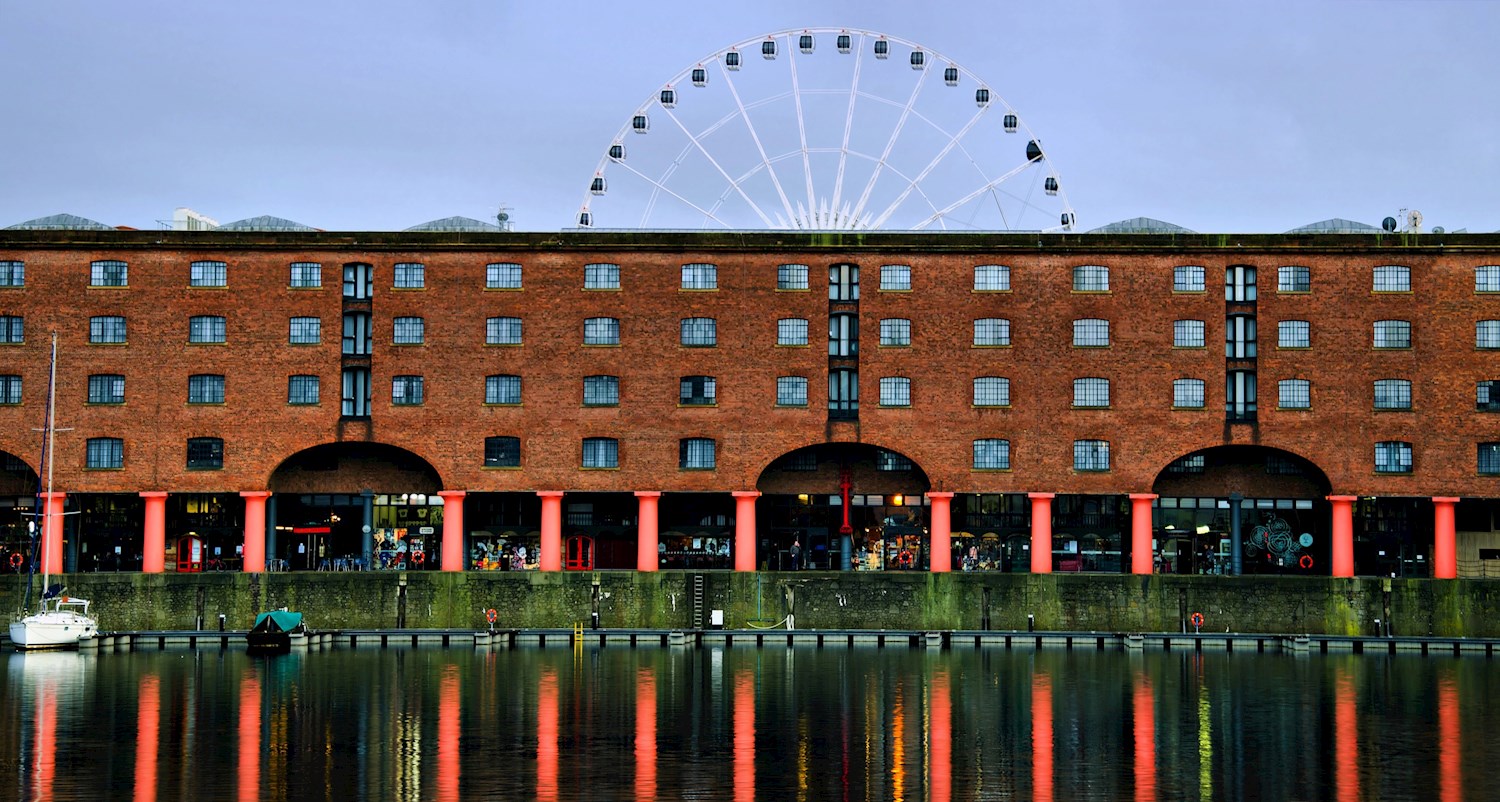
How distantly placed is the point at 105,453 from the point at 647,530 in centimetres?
2437

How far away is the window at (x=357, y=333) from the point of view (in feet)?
283

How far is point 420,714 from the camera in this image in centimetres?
5928

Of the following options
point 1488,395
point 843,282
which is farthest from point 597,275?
point 1488,395

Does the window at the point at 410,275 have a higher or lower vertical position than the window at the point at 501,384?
higher

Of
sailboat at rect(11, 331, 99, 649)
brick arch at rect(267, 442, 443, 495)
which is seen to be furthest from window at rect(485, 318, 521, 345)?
sailboat at rect(11, 331, 99, 649)

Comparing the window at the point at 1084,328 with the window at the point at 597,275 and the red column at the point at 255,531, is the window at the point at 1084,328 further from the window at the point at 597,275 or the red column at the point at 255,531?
the red column at the point at 255,531

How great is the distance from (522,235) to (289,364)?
11895 millimetres

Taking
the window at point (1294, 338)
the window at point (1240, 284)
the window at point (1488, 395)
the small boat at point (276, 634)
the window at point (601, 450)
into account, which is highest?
the window at point (1240, 284)

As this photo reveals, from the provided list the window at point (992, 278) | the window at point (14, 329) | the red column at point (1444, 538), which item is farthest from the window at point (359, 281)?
the red column at point (1444, 538)

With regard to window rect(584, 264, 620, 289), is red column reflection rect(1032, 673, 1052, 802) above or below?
below

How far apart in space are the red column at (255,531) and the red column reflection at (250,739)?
14.5m

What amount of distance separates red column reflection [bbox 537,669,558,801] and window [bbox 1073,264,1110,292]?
3028 centimetres

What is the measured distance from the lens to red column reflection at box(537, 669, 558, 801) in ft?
154

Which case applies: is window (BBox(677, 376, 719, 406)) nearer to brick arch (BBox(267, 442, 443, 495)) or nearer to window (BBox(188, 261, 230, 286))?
brick arch (BBox(267, 442, 443, 495))
